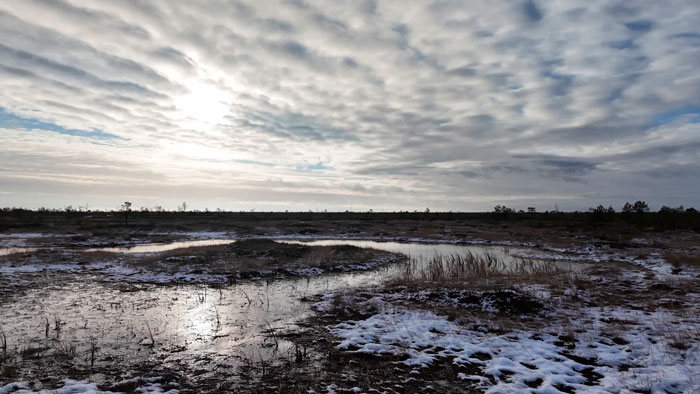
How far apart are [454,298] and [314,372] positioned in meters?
8.43

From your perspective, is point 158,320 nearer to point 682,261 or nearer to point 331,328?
point 331,328

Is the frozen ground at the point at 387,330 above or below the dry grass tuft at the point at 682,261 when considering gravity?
below

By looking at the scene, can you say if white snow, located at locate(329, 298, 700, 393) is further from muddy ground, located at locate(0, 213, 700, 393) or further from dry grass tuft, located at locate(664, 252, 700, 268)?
dry grass tuft, located at locate(664, 252, 700, 268)

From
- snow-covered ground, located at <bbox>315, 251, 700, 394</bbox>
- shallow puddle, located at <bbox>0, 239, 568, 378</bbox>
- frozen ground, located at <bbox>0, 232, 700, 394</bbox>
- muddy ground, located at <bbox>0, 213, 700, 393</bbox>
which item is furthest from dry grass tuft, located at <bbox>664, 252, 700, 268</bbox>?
shallow puddle, located at <bbox>0, 239, 568, 378</bbox>

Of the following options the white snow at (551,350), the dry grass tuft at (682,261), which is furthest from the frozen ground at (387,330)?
the dry grass tuft at (682,261)

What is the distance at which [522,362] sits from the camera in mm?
9562

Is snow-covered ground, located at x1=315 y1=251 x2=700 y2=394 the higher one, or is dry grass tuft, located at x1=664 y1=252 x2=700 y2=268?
dry grass tuft, located at x1=664 y1=252 x2=700 y2=268

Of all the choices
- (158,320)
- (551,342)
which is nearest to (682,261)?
(551,342)

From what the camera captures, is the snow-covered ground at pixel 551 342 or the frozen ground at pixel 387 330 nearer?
the snow-covered ground at pixel 551 342

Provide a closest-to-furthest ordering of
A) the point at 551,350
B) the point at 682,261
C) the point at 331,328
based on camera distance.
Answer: the point at 551,350 < the point at 331,328 < the point at 682,261

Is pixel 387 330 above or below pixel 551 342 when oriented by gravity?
below

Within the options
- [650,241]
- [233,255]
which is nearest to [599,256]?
[650,241]

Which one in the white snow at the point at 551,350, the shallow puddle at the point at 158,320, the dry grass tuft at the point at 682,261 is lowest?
the shallow puddle at the point at 158,320

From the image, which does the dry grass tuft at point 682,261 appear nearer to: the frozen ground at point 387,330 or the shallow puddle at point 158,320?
the frozen ground at point 387,330
